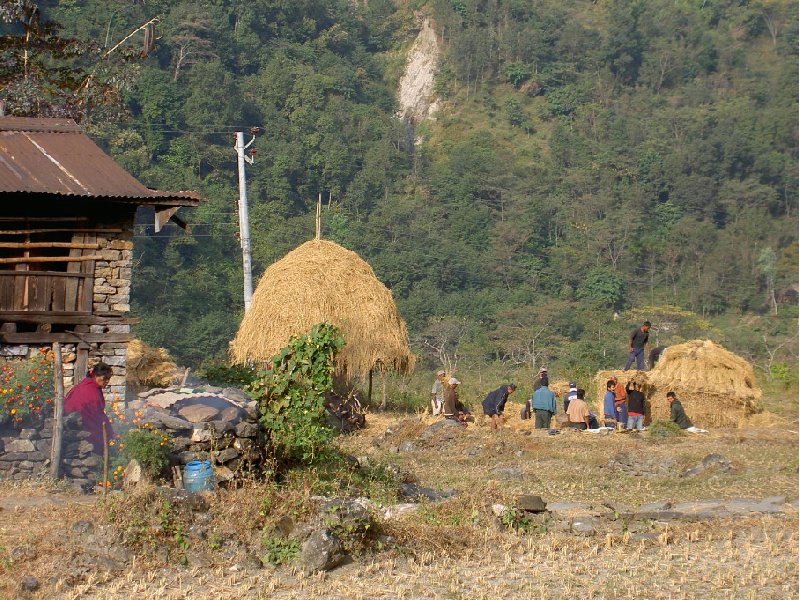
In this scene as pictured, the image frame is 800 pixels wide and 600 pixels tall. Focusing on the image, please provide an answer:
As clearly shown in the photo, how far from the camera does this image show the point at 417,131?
7319 cm

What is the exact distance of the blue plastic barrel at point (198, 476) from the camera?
1138 centimetres

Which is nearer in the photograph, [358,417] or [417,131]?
[358,417]

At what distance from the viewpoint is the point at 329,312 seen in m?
22.2

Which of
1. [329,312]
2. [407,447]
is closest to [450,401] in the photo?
[329,312]

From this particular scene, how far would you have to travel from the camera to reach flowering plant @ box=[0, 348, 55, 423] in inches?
467

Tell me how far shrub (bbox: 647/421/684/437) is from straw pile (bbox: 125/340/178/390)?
7.73 m

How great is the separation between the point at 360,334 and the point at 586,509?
10209 millimetres

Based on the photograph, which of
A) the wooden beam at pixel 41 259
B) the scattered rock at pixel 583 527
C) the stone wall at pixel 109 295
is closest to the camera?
the scattered rock at pixel 583 527

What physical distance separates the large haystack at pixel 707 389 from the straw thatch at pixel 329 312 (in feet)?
15.8

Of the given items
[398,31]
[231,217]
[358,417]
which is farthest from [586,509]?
[398,31]

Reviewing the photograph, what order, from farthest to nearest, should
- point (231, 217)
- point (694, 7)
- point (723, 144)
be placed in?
point (694, 7), point (723, 144), point (231, 217)

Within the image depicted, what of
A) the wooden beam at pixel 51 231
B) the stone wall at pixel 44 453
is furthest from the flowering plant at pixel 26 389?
the wooden beam at pixel 51 231

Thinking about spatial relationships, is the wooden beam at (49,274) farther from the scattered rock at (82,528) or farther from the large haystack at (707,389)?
the large haystack at (707,389)

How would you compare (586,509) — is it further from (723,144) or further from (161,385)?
(723,144)
